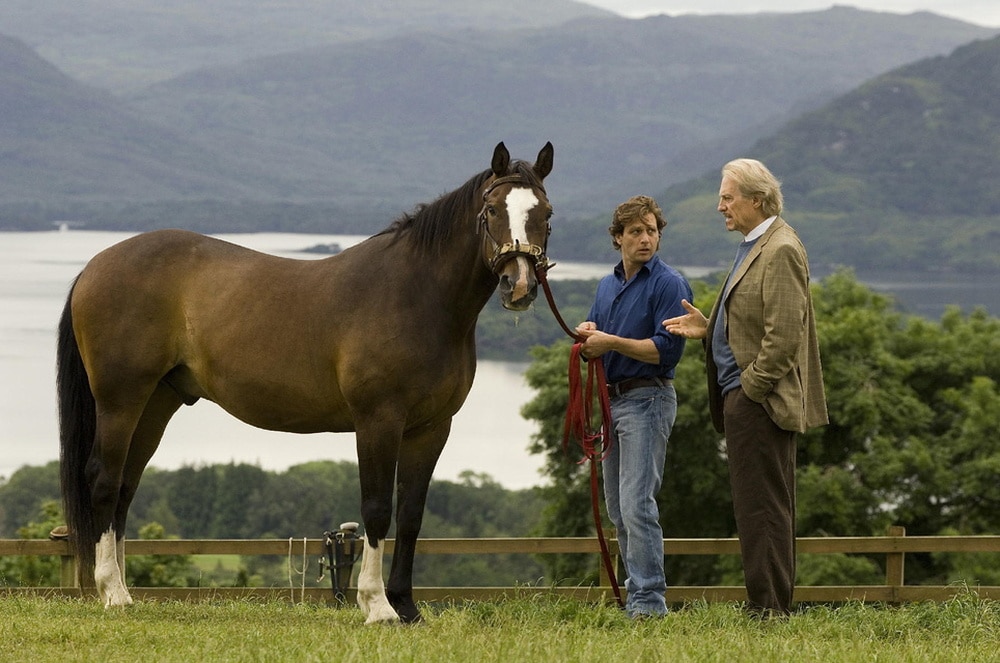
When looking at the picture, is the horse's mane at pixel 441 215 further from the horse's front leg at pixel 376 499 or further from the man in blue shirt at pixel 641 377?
the horse's front leg at pixel 376 499

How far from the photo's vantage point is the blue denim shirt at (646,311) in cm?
614

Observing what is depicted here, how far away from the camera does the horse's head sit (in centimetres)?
563

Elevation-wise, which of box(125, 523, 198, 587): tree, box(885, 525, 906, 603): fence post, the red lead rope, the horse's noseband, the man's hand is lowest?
box(125, 523, 198, 587): tree

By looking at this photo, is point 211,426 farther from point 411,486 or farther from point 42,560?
point 411,486

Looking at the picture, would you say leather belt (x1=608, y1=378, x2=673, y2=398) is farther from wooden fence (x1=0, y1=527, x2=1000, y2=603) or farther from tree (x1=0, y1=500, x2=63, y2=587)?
tree (x1=0, y1=500, x2=63, y2=587)

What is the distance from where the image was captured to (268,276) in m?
6.79

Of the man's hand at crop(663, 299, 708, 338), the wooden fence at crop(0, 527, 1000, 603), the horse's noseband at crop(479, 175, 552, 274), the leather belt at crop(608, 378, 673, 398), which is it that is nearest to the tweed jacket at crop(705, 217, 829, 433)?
the man's hand at crop(663, 299, 708, 338)

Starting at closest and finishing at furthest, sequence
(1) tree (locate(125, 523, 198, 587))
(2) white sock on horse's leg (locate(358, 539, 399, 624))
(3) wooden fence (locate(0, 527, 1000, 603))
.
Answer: (2) white sock on horse's leg (locate(358, 539, 399, 624)), (3) wooden fence (locate(0, 527, 1000, 603)), (1) tree (locate(125, 523, 198, 587))

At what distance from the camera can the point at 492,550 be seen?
9008 mm

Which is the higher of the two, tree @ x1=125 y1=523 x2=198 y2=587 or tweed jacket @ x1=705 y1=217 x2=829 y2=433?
tweed jacket @ x1=705 y1=217 x2=829 y2=433

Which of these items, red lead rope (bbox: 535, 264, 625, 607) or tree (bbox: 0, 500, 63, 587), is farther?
tree (bbox: 0, 500, 63, 587)

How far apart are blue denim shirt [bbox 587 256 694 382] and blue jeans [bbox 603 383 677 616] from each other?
0.12 m

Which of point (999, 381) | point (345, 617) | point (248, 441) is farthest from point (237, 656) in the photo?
point (248, 441)

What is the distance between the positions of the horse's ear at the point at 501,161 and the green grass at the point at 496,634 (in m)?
2.22
